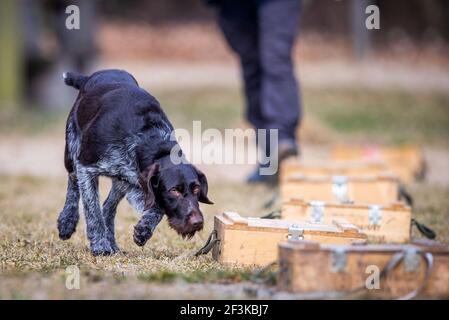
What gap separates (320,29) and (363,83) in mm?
9342

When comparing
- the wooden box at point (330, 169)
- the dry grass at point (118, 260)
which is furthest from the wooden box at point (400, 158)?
the dry grass at point (118, 260)

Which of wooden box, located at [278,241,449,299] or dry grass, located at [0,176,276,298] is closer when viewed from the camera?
wooden box, located at [278,241,449,299]

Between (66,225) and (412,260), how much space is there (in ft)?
7.65

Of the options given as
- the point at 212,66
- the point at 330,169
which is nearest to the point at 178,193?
the point at 330,169

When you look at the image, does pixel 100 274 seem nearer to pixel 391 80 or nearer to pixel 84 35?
pixel 84 35

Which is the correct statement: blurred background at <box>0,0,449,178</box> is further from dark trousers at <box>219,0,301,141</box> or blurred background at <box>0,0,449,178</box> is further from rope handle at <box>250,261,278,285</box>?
rope handle at <box>250,261,278,285</box>

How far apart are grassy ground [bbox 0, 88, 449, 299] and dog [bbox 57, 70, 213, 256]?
7.6 inches

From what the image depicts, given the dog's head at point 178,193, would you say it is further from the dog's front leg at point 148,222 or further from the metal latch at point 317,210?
the metal latch at point 317,210

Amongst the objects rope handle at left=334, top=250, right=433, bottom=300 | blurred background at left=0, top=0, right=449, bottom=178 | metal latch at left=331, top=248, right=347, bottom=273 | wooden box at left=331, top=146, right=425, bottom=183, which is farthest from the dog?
wooden box at left=331, top=146, right=425, bottom=183

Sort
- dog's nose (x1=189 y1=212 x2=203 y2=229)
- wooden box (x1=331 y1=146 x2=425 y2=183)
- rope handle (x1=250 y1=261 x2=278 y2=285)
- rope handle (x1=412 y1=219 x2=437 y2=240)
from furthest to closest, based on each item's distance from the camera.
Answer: wooden box (x1=331 y1=146 x2=425 y2=183) → rope handle (x1=412 y1=219 x2=437 y2=240) → dog's nose (x1=189 y1=212 x2=203 y2=229) → rope handle (x1=250 y1=261 x2=278 y2=285)

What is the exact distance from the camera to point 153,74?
933 inches

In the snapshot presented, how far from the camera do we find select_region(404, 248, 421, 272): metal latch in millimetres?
4438

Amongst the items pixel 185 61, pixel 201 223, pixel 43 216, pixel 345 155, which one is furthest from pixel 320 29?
pixel 201 223

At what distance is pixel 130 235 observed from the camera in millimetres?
6375
